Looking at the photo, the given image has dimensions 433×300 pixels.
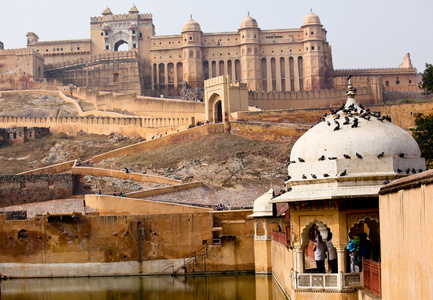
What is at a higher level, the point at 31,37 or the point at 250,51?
the point at 31,37

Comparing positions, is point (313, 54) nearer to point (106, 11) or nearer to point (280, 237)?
point (106, 11)

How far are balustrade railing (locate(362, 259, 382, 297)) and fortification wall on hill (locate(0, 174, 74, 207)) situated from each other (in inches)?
1080

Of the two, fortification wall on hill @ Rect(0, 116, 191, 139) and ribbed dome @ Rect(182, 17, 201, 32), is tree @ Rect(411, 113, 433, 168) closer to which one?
fortification wall on hill @ Rect(0, 116, 191, 139)

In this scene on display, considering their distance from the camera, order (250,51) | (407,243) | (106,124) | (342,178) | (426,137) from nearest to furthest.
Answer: (407,243) < (342,178) < (426,137) < (106,124) < (250,51)

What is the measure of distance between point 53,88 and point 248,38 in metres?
20.2

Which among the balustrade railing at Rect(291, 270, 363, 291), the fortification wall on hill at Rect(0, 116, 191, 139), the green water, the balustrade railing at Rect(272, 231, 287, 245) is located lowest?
the green water

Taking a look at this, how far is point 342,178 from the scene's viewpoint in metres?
12.5

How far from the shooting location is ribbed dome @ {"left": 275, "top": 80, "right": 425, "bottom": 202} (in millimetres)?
12422

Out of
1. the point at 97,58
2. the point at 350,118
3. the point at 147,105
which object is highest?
the point at 97,58

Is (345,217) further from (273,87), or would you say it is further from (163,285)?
(273,87)

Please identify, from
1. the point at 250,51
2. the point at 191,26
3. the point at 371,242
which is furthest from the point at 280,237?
the point at 191,26

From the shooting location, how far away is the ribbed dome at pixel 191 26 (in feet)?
236

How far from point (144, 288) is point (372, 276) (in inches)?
593

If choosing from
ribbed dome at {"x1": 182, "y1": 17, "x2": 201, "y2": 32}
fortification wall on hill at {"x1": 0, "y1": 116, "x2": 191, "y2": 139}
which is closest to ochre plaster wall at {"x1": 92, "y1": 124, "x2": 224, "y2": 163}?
fortification wall on hill at {"x1": 0, "y1": 116, "x2": 191, "y2": 139}
